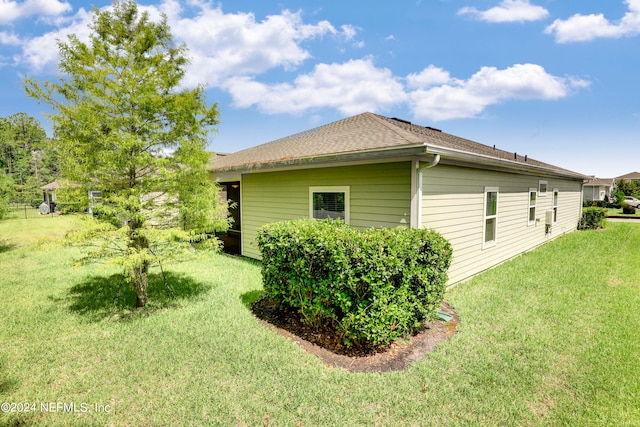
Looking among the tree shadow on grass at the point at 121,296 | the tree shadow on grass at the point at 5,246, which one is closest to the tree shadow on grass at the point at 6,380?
the tree shadow on grass at the point at 121,296

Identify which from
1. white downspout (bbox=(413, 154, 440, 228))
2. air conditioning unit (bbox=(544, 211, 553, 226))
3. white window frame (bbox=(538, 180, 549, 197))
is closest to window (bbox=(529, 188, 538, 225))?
white window frame (bbox=(538, 180, 549, 197))

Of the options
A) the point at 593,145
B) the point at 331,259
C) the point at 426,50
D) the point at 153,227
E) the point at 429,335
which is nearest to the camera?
→ the point at 331,259

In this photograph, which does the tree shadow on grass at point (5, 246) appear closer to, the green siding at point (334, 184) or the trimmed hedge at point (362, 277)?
the green siding at point (334, 184)

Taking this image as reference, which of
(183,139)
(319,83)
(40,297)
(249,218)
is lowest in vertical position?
(40,297)

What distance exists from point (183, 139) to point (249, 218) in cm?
439

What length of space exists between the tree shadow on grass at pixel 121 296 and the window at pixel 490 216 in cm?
691

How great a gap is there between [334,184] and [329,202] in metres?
0.45

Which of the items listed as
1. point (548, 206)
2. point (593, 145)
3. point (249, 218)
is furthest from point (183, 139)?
point (593, 145)

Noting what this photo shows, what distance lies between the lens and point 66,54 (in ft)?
13.6

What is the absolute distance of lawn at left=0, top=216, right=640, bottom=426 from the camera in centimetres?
254

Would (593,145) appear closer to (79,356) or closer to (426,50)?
(426,50)

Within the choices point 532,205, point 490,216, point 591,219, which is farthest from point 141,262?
point 591,219

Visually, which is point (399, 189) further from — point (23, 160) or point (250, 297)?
point (23, 160)

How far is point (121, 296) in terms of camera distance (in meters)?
5.64
